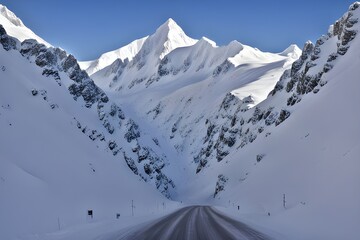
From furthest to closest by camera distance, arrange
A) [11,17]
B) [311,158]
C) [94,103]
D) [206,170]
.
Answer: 1. [11,17]
2. [206,170]
3. [94,103]
4. [311,158]

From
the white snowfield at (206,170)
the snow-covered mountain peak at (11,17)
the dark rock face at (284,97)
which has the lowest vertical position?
the white snowfield at (206,170)

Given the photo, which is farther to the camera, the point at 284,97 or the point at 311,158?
the point at 284,97

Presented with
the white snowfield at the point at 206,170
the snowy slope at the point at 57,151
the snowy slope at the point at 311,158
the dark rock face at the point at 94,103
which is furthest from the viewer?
the dark rock face at the point at 94,103

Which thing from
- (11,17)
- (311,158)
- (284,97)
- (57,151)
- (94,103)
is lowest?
(311,158)

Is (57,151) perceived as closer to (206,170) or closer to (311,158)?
(311,158)

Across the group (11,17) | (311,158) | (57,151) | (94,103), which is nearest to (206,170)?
(94,103)

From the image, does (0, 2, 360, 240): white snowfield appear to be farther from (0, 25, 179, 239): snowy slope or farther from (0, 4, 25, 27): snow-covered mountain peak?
(0, 4, 25, 27): snow-covered mountain peak

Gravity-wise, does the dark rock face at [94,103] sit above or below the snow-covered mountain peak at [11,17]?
below

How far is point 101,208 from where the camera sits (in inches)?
1682

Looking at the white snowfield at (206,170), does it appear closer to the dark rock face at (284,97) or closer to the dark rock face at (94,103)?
the dark rock face at (284,97)

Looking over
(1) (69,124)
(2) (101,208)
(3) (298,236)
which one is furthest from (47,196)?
(1) (69,124)

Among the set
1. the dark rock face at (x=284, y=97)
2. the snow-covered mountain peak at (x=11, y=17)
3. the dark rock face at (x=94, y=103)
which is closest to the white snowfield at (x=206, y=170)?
the dark rock face at (x=284, y=97)

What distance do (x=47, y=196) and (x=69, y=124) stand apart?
31723 millimetres

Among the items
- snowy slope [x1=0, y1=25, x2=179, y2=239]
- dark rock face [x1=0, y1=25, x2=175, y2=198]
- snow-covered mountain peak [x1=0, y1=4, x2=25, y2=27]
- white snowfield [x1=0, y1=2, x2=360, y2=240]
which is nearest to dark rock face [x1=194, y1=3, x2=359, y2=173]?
white snowfield [x1=0, y1=2, x2=360, y2=240]
